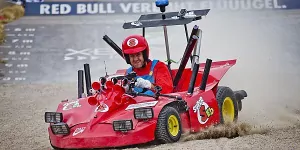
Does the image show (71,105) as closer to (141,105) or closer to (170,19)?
(141,105)

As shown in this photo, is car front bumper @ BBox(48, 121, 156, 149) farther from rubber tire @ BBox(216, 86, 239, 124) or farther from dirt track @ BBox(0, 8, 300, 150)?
rubber tire @ BBox(216, 86, 239, 124)

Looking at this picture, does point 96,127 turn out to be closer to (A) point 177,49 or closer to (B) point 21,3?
(A) point 177,49

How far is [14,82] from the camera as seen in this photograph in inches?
685

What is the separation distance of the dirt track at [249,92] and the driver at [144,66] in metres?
1.31

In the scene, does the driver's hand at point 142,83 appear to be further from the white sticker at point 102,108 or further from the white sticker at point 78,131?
the white sticker at point 78,131

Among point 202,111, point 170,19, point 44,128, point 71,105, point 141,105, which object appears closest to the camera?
point 141,105

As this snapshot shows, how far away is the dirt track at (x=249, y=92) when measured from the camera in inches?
378

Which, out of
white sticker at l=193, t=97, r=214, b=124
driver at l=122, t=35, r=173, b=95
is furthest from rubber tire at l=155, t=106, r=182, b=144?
white sticker at l=193, t=97, r=214, b=124

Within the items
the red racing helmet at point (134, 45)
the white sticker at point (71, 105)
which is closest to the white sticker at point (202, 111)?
the red racing helmet at point (134, 45)

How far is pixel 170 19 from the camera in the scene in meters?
11.1

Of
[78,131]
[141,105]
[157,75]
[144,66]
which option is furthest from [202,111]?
[78,131]

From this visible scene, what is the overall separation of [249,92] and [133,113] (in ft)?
20.4

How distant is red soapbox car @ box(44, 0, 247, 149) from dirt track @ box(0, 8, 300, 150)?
35cm

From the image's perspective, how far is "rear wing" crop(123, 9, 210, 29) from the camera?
1089cm
